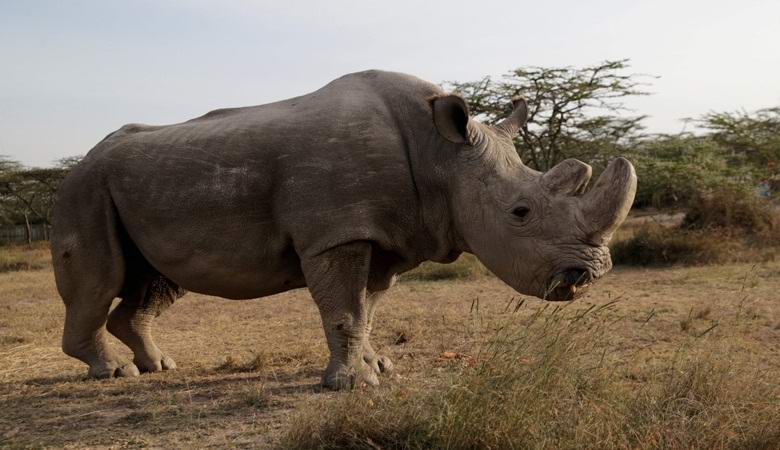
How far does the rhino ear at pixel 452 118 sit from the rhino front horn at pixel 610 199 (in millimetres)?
929

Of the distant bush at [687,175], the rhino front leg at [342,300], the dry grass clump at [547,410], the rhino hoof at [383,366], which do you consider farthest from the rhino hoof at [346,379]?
the distant bush at [687,175]

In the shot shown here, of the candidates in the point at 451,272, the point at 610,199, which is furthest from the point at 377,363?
the point at 451,272

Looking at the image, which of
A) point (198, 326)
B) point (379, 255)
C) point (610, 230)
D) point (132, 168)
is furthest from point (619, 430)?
point (198, 326)

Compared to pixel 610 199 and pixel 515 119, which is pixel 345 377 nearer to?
pixel 610 199

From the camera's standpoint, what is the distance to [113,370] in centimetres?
537

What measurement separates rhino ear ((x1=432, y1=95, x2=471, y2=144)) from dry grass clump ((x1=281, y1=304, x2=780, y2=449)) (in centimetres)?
146

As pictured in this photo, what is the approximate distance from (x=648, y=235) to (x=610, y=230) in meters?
10.5

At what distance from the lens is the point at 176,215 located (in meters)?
4.93

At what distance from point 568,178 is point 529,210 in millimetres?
292

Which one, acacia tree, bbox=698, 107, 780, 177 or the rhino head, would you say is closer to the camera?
Answer: the rhino head

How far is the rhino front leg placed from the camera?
4.56 m

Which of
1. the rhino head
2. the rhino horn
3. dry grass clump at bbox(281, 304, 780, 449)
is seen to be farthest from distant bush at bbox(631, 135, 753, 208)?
dry grass clump at bbox(281, 304, 780, 449)

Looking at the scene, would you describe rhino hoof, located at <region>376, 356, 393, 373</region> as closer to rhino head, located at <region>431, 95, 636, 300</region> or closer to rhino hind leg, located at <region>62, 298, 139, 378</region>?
rhino head, located at <region>431, 95, 636, 300</region>

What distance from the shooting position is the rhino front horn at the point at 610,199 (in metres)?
4.03
